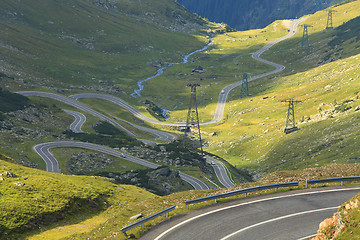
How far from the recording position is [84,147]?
10969cm

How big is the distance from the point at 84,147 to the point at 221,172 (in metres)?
Result: 41.8

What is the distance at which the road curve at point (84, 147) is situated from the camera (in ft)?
313

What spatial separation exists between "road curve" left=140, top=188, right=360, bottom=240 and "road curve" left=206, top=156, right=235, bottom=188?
69.6 metres

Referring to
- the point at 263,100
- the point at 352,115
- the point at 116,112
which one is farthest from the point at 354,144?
the point at 116,112

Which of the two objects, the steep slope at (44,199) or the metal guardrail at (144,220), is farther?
the steep slope at (44,199)

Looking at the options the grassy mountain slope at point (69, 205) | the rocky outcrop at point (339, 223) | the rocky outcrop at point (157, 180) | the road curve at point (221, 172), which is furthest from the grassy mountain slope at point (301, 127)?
the rocky outcrop at point (339, 223)

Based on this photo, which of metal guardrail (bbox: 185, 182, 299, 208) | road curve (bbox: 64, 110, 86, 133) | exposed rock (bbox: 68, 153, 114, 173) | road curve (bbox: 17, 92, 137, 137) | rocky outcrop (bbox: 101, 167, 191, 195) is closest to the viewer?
metal guardrail (bbox: 185, 182, 299, 208)

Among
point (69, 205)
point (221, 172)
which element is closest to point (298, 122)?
point (221, 172)

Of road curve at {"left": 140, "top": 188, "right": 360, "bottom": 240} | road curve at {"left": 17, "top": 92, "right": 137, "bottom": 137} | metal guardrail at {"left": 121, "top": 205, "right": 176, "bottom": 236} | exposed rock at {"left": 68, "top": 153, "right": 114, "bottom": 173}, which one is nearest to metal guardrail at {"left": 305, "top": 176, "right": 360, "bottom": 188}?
road curve at {"left": 140, "top": 188, "right": 360, "bottom": 240}

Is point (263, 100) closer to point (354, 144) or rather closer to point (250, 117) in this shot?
point (250, 117)

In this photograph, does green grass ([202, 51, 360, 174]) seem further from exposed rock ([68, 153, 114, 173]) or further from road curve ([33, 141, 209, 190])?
exposed rock ([68, 153, 114, 173])

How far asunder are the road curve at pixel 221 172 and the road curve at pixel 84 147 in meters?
10.4

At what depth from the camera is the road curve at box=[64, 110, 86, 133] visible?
13625 cm

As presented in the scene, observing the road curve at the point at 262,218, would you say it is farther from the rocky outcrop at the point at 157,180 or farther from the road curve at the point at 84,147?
the road curve at the point at 84,147
